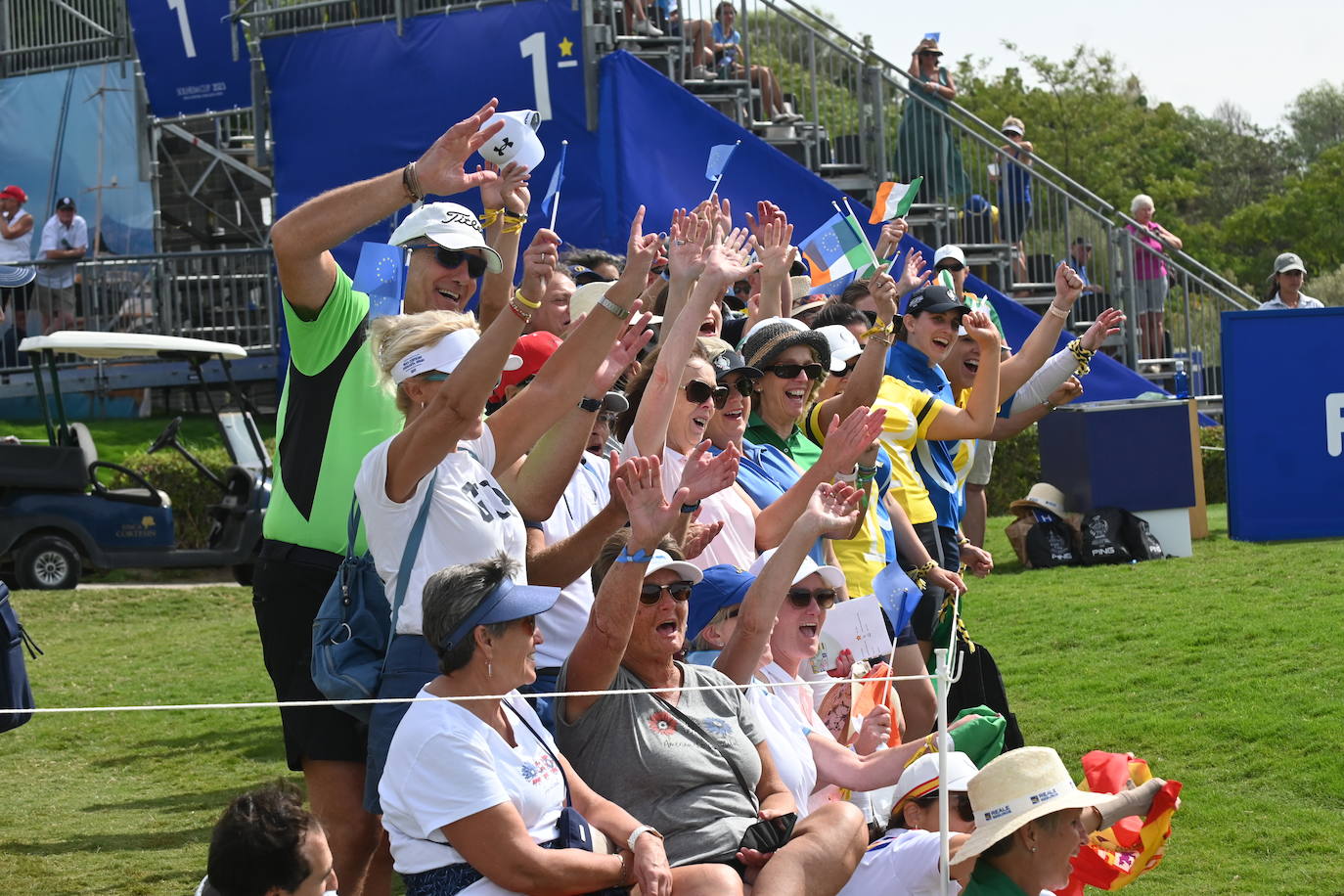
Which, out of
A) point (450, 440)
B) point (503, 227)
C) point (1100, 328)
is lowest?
point (450, 440)

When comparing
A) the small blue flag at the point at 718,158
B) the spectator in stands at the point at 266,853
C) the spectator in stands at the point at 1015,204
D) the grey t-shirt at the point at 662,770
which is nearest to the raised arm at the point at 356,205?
the grey t-shirt at the point at 662,770

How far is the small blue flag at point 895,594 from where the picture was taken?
652cm

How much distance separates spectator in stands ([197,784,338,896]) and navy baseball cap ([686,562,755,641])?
190 cm

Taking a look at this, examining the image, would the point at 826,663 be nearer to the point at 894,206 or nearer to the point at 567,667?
the point at 567,667

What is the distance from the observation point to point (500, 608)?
393 cm

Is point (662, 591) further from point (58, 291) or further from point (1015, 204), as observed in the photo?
point (58, 291)

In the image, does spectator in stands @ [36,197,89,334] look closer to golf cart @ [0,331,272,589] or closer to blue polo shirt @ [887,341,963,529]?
golf cart @ [0,331,272,589]

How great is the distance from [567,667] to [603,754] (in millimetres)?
240

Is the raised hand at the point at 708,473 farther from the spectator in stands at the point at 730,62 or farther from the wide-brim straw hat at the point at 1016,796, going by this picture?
the spectator in stands at the point at 730,62

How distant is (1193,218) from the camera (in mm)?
56719

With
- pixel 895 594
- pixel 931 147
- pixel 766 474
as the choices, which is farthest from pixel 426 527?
pixel 931 147

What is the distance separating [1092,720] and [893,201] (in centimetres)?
331

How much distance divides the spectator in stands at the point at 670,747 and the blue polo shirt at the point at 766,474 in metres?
1.44

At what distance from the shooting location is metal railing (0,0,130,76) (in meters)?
21.8
